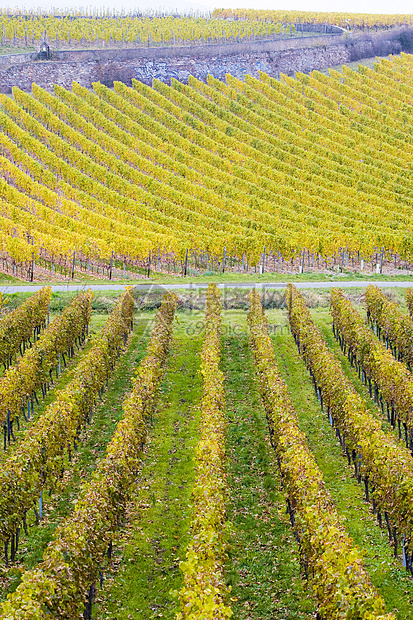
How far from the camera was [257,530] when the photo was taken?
19.2 metres

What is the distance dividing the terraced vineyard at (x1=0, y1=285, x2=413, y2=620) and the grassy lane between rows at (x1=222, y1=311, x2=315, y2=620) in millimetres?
52

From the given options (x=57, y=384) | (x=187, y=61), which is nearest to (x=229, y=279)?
(x=57, y=384)

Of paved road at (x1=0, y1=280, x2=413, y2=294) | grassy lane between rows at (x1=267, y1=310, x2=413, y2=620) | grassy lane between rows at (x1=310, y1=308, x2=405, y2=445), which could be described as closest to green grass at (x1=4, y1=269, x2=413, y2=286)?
paved road at (x1=0, y1=280, x2=413, y2=294)

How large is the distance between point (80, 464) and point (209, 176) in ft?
183

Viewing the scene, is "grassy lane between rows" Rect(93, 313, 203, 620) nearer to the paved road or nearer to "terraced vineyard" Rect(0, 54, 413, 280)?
the paved road

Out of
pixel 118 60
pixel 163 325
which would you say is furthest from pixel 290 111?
pixel 163 325

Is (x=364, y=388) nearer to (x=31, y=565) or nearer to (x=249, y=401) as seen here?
(x=249, y=401)

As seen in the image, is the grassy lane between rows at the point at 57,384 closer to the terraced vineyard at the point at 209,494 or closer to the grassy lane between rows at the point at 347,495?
the terraced vineyard at the point at 209,494

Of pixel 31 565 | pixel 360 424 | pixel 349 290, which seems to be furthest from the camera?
pixel 349 290

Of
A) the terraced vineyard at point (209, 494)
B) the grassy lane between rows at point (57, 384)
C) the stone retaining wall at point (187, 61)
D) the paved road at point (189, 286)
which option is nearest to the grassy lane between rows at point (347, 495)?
the terraced vineyard at point (209, 494)

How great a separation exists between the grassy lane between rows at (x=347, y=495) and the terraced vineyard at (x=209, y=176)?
23530 mm

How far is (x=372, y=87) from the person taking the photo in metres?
103

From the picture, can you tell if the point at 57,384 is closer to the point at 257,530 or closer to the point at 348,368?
the point at 257,530

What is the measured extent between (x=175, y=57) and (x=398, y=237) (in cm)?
5967
